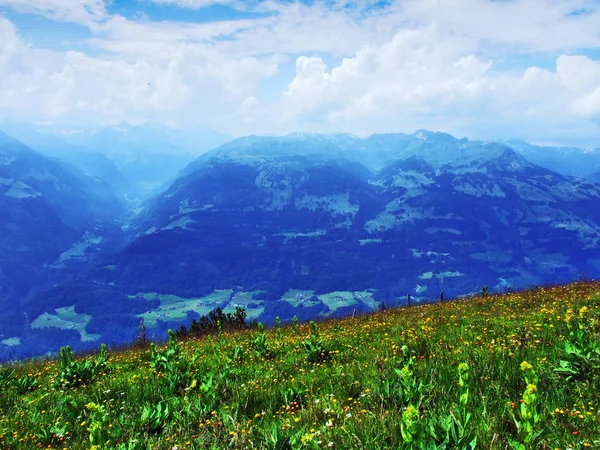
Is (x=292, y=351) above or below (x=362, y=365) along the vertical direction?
below

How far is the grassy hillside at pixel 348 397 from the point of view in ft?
15.6

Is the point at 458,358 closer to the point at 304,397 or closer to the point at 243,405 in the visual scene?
the point at 304,397

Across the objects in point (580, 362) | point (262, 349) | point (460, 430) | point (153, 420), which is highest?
point (460, 430)

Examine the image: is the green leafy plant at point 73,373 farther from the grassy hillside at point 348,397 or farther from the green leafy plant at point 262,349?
the green leafy plant at point 262,349

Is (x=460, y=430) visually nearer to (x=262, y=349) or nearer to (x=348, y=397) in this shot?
(x=348, y=397)

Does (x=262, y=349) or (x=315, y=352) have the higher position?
(x=315, y=352)

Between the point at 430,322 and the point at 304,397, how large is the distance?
775cm

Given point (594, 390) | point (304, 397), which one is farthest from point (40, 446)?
point (594, 390)

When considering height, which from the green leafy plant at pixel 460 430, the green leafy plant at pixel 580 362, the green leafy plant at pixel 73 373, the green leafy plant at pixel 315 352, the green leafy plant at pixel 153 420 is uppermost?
the green leafy plant at pixel 460 430

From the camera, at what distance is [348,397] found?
6.83 m

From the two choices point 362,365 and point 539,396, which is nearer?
point 539,396

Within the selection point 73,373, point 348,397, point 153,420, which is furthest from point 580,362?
point 73,373

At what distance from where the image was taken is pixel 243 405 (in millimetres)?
7105

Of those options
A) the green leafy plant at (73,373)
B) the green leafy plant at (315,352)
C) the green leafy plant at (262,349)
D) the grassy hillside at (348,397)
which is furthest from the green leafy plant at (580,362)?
the green leafy plant at (73,373)
